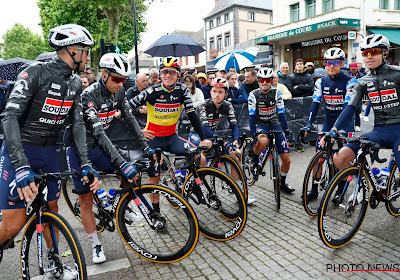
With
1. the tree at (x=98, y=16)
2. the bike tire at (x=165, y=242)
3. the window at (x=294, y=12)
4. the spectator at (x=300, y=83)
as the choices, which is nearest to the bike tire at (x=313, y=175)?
the bike tire at (x=165, y=242)

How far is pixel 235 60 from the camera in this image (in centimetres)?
1188

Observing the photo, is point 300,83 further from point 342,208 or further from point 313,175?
point 342,208

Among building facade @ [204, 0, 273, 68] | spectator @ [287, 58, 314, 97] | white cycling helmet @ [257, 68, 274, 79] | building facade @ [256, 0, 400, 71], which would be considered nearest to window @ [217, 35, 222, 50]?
building facade @ [204, 0, 273, 68]

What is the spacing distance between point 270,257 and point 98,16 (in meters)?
30.6

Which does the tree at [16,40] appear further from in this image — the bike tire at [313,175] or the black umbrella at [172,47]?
the bike tire at [313,175]

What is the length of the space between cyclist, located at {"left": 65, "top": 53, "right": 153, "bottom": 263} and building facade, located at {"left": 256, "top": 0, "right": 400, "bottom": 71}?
2239 centimetres

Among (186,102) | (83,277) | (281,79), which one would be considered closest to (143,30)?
(281,79)

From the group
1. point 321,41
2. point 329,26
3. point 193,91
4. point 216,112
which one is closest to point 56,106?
point 216,112

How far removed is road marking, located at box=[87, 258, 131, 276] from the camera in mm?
3627

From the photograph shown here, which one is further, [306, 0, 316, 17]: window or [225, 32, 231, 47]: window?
[225, 32, 231, 47]: window

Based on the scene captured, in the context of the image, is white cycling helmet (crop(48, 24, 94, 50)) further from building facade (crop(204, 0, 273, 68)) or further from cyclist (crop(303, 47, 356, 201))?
building facade (crop(204, 0, 273, 68))

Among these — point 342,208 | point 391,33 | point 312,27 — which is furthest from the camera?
point 312,27

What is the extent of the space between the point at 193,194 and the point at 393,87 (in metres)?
2.91

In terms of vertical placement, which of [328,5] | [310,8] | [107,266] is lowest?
[107,266]
